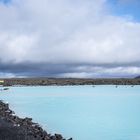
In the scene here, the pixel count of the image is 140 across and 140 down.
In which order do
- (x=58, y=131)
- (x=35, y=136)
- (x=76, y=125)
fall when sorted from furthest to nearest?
(x=76, y=125) < (x=58, y=131) < (x=35, y=136)

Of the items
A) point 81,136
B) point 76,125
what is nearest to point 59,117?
point 76,125

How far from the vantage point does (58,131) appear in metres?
27.2

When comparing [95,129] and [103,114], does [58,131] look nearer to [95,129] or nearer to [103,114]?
[95,129]

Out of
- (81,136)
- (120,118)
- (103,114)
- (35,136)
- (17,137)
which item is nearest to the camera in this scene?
(17,137)

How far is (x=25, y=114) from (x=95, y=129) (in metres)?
12.0

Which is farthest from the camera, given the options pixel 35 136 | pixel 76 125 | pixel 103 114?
pixel 103 114

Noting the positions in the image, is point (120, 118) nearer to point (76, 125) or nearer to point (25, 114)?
point (76, 125)

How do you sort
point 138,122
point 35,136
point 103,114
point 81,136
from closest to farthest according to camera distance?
point 35,136 < point 81,136 < point 138,122 < point 103,114

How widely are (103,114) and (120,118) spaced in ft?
10.2

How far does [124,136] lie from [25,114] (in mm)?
14824

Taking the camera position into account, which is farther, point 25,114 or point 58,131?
point 25,114

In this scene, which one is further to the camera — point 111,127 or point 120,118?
point 120,118

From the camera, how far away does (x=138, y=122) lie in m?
32.4

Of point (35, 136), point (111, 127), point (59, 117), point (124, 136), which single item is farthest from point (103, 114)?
point (35, 136)
